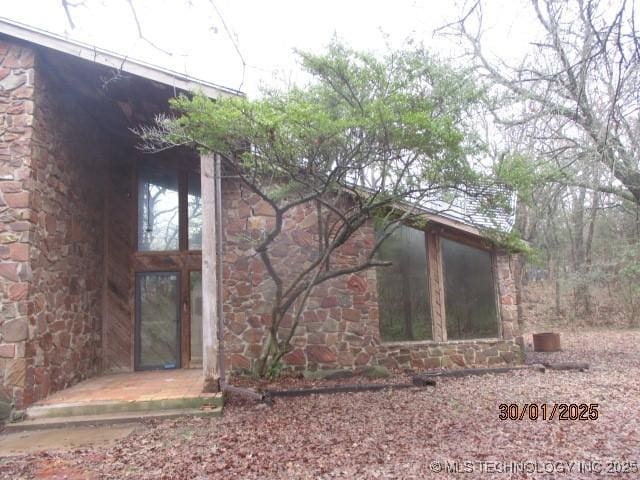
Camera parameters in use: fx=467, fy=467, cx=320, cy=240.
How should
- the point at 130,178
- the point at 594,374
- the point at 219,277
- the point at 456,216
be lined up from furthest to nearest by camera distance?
the point at 130,178 < the point at 456,216 < the point at 594,374 < the point at 219,277

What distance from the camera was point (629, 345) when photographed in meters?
10.6

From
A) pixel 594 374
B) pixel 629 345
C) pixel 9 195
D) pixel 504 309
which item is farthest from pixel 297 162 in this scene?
pixel 629 345

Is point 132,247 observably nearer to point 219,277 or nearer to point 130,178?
point 130,178

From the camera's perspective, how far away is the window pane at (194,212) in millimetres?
8344

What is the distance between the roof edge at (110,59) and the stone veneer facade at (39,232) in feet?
0.76

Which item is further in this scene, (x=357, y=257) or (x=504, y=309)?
(x=504, y=309)

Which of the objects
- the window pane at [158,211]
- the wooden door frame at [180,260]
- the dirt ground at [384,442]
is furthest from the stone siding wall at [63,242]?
the dirt ground at [384,442]

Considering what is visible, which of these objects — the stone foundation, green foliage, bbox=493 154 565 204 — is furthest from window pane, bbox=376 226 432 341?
green foliage, bbox=493 154 565 204

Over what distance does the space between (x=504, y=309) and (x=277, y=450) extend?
5524 mm

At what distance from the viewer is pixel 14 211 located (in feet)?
17.3

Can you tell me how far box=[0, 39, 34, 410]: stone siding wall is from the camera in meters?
5.08

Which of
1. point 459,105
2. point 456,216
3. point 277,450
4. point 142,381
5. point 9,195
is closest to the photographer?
point 277,450

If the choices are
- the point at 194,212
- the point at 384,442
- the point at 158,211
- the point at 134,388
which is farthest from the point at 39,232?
the point at 384,442

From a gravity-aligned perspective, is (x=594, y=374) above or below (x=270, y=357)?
below
